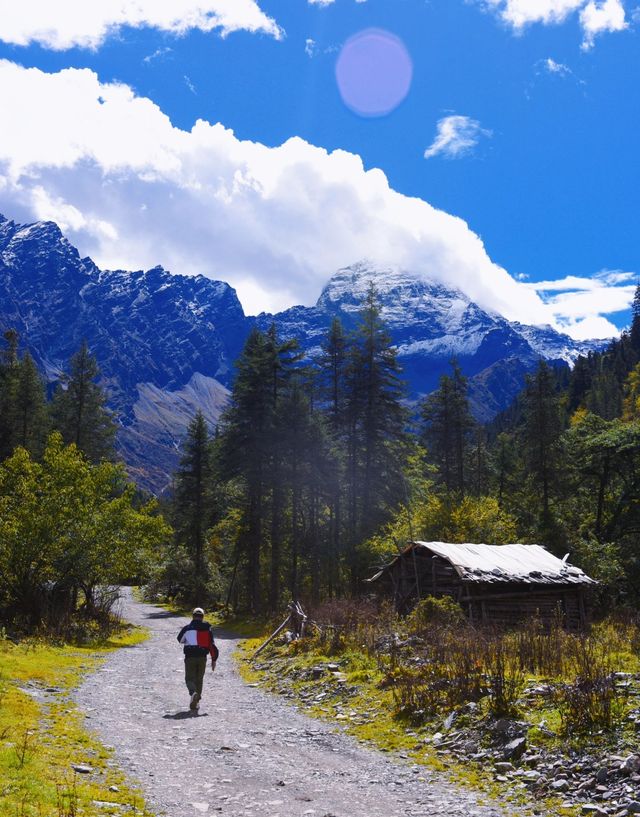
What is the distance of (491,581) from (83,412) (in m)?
37.7

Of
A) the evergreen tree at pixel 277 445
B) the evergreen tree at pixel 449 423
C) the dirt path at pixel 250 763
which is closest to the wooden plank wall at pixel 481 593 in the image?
the evergreen tree at pixel 277 445

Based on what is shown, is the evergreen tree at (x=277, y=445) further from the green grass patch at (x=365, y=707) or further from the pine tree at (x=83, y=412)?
the pine tree at (x=83, y=412)

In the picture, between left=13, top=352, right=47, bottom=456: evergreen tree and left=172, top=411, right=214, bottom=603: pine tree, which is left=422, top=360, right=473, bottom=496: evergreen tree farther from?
left=13, top=352, right=47, bottom=456: evergreen tree

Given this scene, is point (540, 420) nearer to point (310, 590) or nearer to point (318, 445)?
point (318, 445)

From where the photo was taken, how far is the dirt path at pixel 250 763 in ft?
28.7

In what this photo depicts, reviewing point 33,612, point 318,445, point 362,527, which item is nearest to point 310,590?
point 362,527

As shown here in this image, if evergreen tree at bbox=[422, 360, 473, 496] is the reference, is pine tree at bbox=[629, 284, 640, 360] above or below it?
above

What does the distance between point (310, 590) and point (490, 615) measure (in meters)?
19.4

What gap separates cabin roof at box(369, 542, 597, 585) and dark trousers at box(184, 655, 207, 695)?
514 inches

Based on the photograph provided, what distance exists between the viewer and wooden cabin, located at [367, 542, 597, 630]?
→ 26219 millimetres

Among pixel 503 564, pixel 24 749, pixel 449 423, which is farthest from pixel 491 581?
pixel 449 423

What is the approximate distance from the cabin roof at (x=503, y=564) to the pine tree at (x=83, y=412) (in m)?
31.4

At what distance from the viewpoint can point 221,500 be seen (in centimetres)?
5753

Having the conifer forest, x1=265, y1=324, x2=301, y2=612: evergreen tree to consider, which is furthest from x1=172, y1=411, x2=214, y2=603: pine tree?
x1=265, y1=324, x2=301, y2=612: evergreen tree
